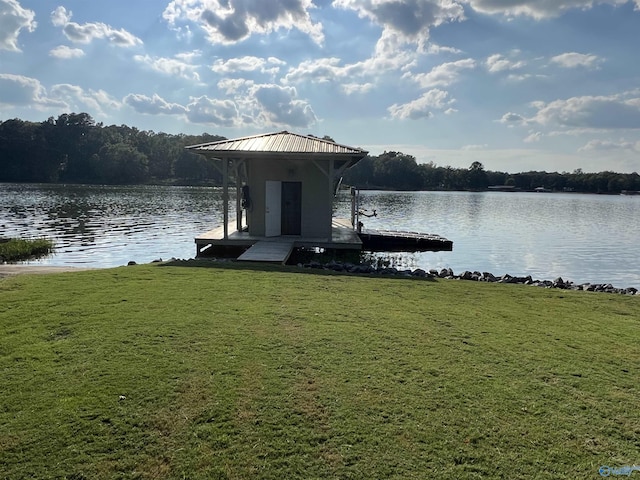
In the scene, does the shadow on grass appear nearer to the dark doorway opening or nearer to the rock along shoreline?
the rock along shoreline

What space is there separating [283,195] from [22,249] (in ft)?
28.6

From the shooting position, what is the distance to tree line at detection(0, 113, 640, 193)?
9056 cm

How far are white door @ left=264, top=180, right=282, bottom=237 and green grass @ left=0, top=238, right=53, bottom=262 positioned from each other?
297 inches

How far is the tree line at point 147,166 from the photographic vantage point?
9056 cm

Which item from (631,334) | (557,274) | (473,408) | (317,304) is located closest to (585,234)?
(557,274)

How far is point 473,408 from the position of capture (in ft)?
12.6

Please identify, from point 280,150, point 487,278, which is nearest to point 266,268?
point 280,150

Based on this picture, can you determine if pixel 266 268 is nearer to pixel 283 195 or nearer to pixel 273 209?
pixel 273 209

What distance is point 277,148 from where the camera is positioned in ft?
46.1

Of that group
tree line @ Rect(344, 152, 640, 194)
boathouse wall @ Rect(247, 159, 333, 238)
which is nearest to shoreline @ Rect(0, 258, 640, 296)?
boathouse wall @ Rect(247, 159, 333, 238)

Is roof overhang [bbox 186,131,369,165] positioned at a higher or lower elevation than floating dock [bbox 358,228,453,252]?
higher

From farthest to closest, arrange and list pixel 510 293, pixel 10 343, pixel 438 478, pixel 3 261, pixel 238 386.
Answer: pixel 3 261 < pixel 510 293 < pixel 10 343 < pixel 238 386 < pixel 438 478

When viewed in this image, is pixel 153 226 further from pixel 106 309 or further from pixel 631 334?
pixel 631 334

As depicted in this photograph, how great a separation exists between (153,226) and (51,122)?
9627 cm
